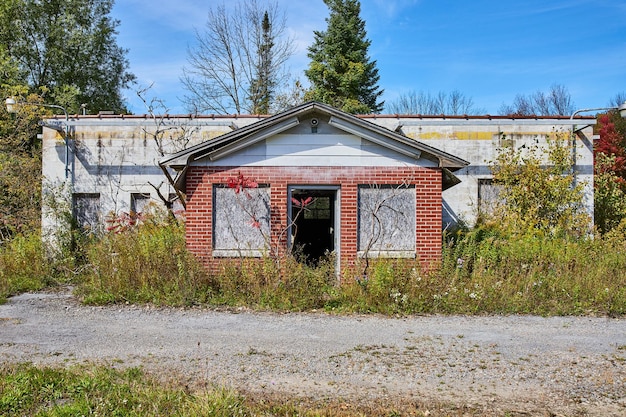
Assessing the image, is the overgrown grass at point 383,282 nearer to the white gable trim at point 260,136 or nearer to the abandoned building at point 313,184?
the abandoned building at point 313,184

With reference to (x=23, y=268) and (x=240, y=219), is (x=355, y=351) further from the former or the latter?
(x=23, y=268)

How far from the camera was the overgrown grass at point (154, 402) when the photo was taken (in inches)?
180

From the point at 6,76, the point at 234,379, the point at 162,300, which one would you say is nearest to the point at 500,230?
the point at 162,300

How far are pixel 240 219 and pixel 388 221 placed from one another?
316cm

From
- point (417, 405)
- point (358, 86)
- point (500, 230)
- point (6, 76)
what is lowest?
point (417, 405)

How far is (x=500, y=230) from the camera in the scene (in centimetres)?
1302

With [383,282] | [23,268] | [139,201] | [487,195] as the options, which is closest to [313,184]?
[383,282]

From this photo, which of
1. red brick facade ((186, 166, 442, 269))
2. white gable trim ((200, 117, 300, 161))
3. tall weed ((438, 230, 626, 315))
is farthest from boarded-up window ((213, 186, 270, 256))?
tall weed ((438, 230, 626, 315))

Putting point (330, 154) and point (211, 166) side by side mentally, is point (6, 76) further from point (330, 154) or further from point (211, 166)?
point (330, 154)

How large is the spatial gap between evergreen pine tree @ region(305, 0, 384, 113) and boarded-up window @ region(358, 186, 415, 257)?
20.9 m

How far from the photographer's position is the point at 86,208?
14797mm

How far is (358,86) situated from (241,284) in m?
25.7

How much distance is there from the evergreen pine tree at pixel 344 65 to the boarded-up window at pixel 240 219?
836 inches

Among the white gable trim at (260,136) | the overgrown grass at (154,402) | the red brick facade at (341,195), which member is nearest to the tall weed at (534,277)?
the red brick facade at (341,195)
